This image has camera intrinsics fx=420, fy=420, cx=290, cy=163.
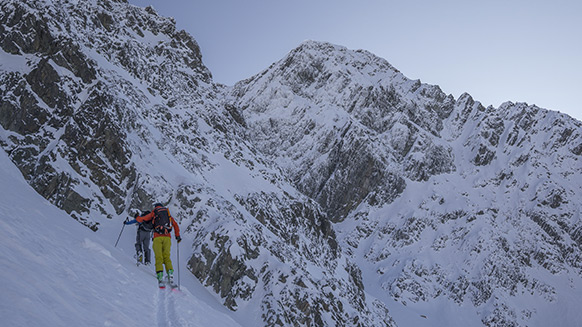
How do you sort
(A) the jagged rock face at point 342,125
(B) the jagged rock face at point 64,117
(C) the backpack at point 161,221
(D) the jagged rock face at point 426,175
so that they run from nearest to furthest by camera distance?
1. (C) the backpack at point 161,221
2. (B) the jagged rock face at point 64,117
3. (D) the jagged rock face at point 426,175
4. (A) the jagged rock face at point 342,125

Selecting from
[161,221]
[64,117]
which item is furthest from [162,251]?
[64,117]

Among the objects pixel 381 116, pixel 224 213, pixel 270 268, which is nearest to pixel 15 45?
pixel 224 213

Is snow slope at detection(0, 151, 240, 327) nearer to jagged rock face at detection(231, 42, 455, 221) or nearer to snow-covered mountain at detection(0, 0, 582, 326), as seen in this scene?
snow-covered mountain at detection(0, 0, 582, 326)

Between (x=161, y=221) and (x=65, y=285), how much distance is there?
7319mm

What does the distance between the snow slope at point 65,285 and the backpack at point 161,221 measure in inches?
111

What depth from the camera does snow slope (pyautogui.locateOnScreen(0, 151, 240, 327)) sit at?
565 cm

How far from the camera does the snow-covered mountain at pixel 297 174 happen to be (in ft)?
129

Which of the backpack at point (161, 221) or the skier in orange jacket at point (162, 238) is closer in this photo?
the skier in orange jacket at point (162, 238)

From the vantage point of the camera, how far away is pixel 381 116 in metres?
140

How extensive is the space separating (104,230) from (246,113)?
99847 mm

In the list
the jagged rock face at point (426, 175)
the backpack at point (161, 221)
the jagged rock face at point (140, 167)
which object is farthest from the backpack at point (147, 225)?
the jagged rock face at point (426, 175)

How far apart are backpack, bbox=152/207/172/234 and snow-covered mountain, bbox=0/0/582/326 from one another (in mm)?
1430

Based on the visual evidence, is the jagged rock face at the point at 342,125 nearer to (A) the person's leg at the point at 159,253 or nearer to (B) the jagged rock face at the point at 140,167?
(B) the jagged rock face at the point at 140,167

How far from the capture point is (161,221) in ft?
47.4
